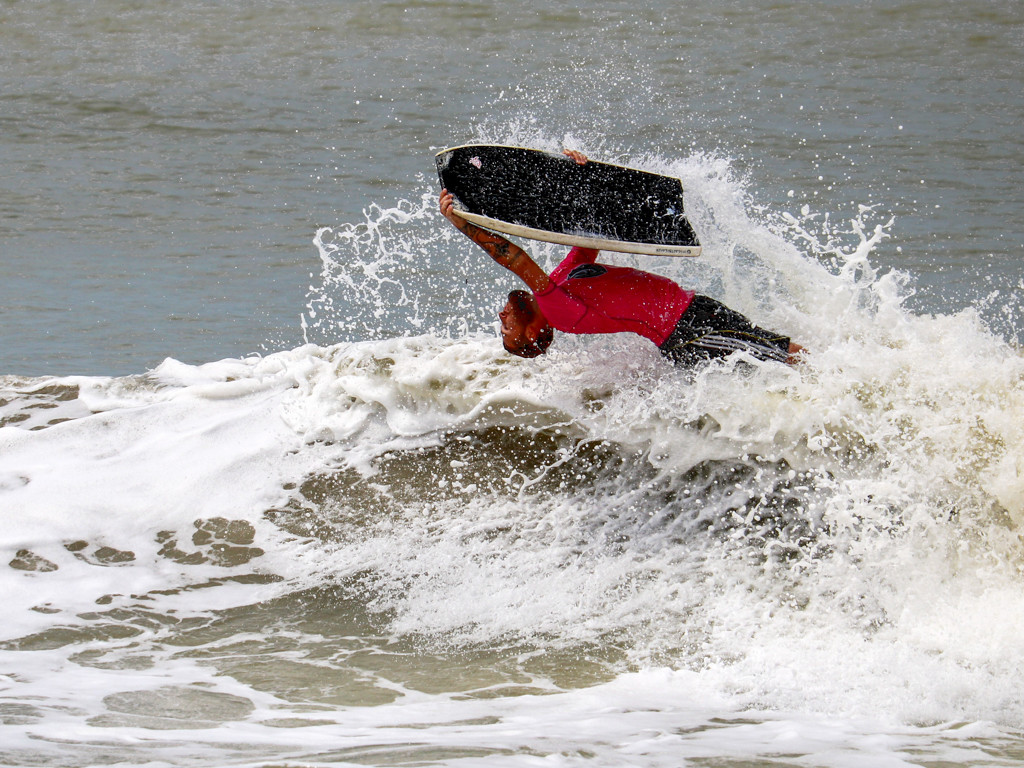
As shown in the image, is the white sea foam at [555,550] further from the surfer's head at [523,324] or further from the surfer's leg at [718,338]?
the surfer's head at [523,324]

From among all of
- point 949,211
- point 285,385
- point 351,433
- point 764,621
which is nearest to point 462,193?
point 351,433

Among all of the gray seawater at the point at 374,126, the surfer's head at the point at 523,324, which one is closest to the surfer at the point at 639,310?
the surfer's head at the point at 523,324

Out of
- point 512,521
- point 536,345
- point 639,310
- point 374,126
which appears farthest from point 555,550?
point 374,126

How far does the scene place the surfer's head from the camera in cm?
498

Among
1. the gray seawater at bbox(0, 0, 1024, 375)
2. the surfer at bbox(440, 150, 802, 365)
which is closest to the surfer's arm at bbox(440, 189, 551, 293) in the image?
the surfer at bbox(440, 150, 802, 365)

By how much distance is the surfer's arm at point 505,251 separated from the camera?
4773mm

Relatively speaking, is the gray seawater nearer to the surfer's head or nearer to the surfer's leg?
the surfer's head

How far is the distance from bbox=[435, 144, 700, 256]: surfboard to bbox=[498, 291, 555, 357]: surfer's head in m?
0.31

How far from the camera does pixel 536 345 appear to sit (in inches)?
199

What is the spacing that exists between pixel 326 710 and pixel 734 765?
1423 millimetres

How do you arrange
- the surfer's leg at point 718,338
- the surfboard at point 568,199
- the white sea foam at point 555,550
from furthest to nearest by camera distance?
the surfboard at point 568,199, the surfer's leg at point 718,338, the white sea foam at point 555,550

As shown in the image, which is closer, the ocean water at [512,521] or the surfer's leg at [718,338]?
the ocean water at [512,521]

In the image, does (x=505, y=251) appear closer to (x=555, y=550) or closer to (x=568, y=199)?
(x=568, y=199)

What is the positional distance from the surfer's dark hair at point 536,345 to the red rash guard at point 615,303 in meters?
0.16
